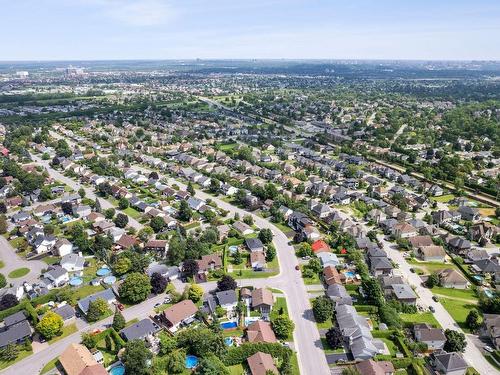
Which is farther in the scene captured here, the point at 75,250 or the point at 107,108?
the point at 107,108

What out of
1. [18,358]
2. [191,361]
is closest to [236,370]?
[191,361]

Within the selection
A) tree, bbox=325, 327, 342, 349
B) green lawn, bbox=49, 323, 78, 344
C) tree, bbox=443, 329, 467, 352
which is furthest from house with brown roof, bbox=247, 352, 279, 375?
green lawn, bbox=49, 323, 78, 344

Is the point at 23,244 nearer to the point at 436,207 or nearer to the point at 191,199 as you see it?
the point at 191,199

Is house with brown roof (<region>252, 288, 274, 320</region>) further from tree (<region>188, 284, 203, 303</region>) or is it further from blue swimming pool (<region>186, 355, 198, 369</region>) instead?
blue swimming pool (<region>186, 355, 198, 369</region>)

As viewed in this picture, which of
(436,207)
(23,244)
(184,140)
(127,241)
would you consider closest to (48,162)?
(184,140)

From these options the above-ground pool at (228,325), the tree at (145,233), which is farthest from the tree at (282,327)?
the tree at (145,233)

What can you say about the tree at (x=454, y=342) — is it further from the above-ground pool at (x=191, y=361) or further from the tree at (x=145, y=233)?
the tree at (x=145, y=233)
